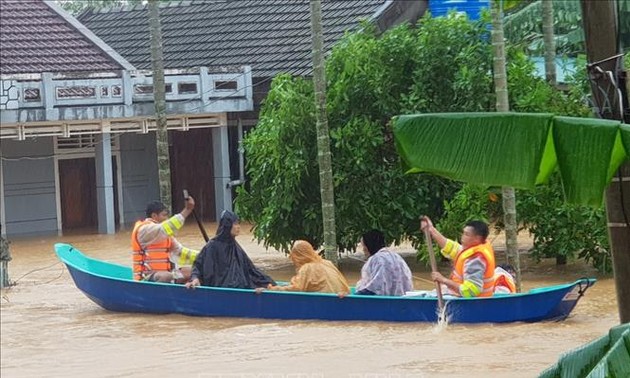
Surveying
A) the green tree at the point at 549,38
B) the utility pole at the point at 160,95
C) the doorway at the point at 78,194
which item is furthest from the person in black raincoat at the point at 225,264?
the doorway at the point at 78,194

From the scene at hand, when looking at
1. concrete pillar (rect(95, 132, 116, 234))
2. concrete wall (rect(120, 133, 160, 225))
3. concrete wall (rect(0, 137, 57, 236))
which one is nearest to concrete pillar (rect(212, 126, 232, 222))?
concrete wall (rect(120, 133, 160, 225))

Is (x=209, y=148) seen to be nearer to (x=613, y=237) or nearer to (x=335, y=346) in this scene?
(x=335, y=346)

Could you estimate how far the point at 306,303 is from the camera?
47.3 ft

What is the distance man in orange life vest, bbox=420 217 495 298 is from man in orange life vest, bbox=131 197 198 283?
3722mm

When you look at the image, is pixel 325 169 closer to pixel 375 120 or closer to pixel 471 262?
pixel 375 120

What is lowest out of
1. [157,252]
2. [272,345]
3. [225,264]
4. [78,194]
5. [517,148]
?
[272,345]

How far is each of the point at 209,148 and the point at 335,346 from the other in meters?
18.2

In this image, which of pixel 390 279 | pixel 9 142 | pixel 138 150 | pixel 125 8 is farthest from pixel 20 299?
pixel 125 8

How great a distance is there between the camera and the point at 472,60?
18812 millimetres

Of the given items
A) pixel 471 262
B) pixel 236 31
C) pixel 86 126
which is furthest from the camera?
pixel 236 31

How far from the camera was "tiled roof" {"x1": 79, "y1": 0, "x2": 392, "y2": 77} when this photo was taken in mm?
29094

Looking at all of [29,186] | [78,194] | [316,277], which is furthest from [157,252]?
[78,194]

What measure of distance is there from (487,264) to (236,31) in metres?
18.8

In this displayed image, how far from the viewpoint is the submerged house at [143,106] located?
26.5 meters
